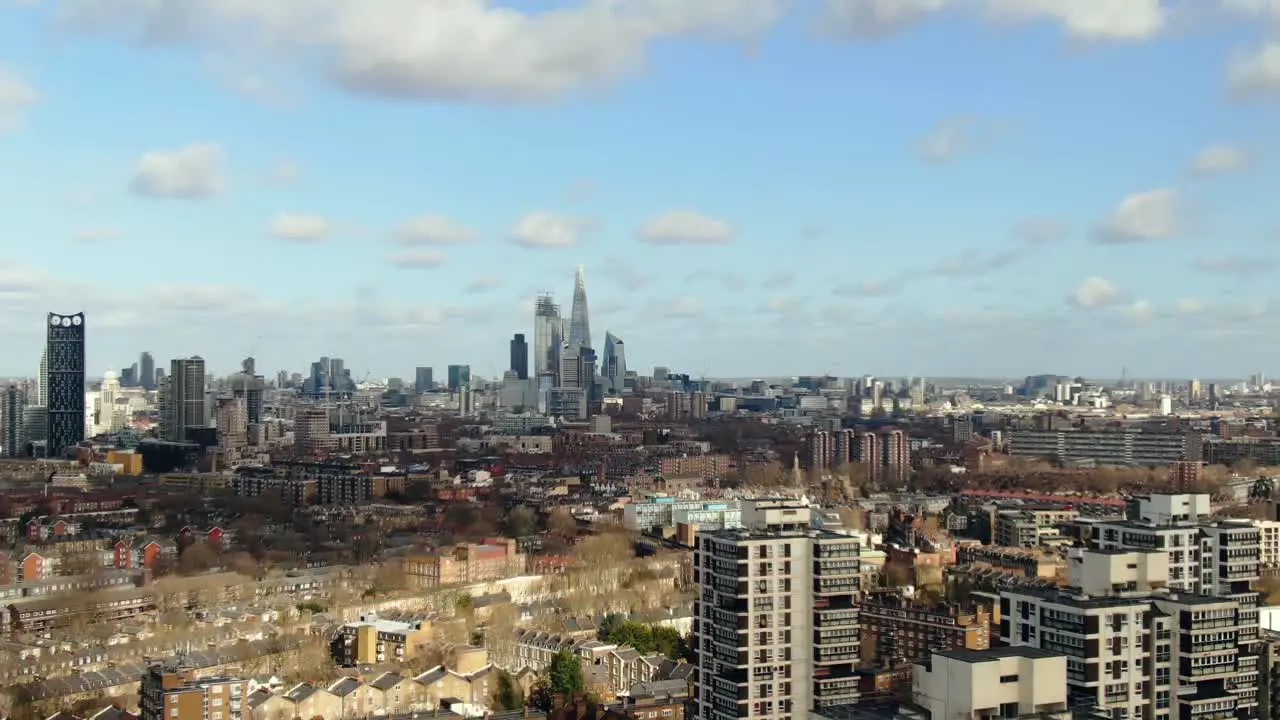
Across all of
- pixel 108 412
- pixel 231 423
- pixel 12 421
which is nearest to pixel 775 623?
pixel 231 423

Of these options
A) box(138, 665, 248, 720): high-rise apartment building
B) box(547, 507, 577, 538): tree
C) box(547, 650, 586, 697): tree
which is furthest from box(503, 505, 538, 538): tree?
box(138, 665, 248, 720): high-rise apartment building

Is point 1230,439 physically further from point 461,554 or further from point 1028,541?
point 461,554

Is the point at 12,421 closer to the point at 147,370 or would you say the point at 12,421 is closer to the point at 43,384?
the point at 43,384

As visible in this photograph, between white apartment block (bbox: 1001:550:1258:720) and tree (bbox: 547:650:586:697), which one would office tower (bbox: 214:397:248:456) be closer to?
tree (bbox: 547:650:586:697)

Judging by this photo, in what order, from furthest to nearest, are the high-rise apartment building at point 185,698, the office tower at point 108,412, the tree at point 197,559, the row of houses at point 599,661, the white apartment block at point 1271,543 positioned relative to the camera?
the office tower at point 108,412 < the tree at point 197,559 < the white apartment block at point 1271,543 < the row of houses at point 599,661 < the high-rise apartment building at point 185,698

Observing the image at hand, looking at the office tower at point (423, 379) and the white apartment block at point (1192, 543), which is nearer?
the white apartment block at point (1192, 543)

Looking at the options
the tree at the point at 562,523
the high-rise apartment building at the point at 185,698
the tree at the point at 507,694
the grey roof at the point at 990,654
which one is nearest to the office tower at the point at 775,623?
the grey roof at the point at 990,654

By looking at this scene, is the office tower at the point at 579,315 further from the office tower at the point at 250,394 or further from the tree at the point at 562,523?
the tree at the point at 562,523

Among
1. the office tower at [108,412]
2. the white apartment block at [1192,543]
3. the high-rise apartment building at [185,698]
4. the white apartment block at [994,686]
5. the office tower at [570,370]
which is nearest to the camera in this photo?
the white apartment block at [994,686]
